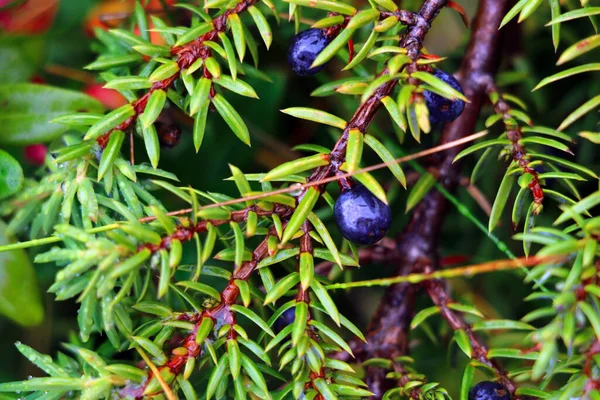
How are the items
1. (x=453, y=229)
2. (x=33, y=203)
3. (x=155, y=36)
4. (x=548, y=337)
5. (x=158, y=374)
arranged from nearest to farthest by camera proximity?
(x=548, y=337) < (x=158, y=374) < (x=33, y=203) < (x=453, y=229) < (x=155, y=36)

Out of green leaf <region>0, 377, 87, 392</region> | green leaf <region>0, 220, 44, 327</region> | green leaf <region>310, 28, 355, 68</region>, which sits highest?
green leaf <region>310, 28, 355, 68</region>

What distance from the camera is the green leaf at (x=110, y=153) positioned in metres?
0.89

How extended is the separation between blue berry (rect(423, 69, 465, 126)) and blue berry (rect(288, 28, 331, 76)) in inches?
6.5

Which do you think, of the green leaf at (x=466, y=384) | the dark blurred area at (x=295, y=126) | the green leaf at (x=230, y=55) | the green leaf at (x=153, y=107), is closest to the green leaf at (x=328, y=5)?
the green leaf at (x=230, y=55)

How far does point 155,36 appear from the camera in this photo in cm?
174

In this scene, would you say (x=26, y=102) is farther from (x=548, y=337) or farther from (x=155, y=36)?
(x=548, y=337)

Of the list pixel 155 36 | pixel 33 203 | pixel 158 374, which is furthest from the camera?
pixel 155 36

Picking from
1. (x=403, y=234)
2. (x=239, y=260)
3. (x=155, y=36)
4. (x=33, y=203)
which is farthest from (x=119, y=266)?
(x=155, y=36)

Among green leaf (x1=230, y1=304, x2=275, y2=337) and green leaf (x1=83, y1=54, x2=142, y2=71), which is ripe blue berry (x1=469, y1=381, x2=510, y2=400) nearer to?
green leaf (x1=230, y1=304, x2=275, y2=337)

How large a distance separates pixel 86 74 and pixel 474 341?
4.09 ft

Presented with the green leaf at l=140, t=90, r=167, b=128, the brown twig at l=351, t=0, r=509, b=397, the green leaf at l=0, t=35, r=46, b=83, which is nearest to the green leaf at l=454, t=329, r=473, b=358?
the brown twig at l=351, t=0, r=509, b=397

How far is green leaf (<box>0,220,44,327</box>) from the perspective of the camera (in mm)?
1081

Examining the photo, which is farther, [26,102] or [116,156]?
[26,102]

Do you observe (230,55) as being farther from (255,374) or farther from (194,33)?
(255,374)
